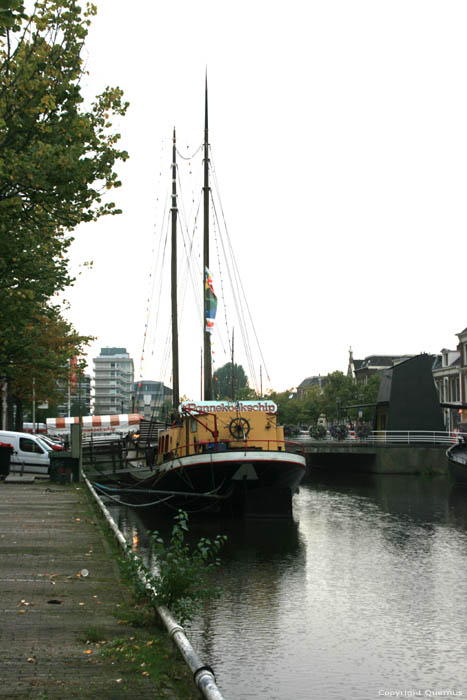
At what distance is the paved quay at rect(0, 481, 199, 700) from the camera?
748 centimetres

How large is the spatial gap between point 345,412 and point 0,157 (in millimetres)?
99339

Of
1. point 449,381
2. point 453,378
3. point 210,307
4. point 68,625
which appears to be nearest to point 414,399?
point 210,307

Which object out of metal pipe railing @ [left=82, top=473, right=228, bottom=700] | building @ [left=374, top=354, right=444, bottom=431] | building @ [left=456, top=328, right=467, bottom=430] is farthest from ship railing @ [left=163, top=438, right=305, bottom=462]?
building @ [left=456, top=328, right=467, bottom=430]

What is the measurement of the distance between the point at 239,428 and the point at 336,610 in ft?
49.7

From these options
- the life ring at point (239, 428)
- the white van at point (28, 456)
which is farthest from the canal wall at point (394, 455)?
the life ring at point (239, 428)

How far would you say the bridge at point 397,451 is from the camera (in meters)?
58.8

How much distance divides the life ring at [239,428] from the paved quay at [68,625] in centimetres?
1223

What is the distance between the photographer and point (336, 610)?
14742 mm

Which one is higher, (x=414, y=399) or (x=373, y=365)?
(x=373, y=365)

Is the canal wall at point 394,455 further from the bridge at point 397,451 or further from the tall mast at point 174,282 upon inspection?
the tall mast at point 174,282

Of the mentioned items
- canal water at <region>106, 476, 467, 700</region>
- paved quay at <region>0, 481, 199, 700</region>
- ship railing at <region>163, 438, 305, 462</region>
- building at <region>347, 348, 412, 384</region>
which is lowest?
canal water at <region>106, 476, 467, 700</region>

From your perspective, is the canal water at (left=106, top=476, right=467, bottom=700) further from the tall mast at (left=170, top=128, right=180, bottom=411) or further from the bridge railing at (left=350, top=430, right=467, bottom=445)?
the bridge railing at (left=350, top=430, right=467, bottom=445)

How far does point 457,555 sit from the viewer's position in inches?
850

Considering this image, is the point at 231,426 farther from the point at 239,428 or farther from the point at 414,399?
the point at 414,399
